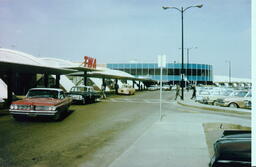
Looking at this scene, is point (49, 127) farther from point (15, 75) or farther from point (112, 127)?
point (15, 75)

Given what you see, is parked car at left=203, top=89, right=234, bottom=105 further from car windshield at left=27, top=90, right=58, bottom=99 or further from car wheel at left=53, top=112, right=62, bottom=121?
car wheel at left=53, top=112, right=62, bottom=121

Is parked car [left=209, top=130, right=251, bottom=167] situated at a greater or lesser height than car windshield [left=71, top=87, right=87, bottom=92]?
lesser

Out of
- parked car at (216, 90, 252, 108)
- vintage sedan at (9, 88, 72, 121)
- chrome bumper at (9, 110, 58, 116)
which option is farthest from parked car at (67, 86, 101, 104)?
parked car at (216, 90, 252, 108)

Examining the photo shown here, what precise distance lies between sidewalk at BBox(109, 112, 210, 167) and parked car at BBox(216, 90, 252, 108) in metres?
11.4

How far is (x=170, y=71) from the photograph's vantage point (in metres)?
91.7

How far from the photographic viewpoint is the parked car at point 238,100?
1903 centimetres

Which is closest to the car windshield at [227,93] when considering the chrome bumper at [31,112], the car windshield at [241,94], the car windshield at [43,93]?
the car windshield at [241,94]

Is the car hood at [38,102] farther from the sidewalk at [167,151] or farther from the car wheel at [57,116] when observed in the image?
the sidewalk at [167,151]

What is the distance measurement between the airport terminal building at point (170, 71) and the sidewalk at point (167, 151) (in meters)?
83.1

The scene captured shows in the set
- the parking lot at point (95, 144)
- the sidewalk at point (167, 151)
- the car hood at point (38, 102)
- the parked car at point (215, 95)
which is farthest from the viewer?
the parked car at point (215, 95)

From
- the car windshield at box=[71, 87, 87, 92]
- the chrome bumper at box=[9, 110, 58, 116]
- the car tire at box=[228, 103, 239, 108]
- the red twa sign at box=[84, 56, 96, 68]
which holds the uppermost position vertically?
the red twa sign at box=[84, 56, 96, 68]

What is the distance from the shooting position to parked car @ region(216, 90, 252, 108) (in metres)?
19.0

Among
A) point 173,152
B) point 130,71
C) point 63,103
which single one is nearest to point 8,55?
point 63,103

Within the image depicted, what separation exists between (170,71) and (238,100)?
7294 cm
